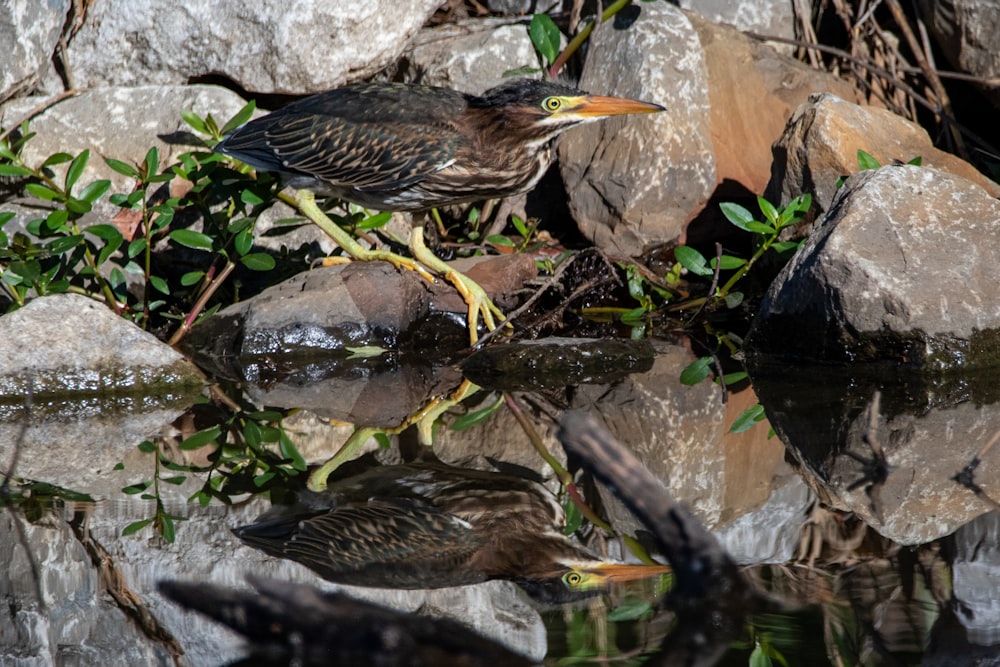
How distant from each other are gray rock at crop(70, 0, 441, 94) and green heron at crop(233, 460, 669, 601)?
11.9 ft

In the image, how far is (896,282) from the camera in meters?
5.03

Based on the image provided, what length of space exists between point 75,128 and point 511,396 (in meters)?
3.32

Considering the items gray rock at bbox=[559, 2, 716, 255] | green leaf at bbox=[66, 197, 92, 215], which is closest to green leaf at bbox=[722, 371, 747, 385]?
gray rock at bbox=[559, 2, 716, 255]

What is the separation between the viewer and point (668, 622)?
2455mm

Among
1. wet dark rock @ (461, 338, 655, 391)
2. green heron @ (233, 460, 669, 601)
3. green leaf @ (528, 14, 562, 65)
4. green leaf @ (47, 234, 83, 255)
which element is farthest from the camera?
green leaf @ (528, 14, 562, 65)

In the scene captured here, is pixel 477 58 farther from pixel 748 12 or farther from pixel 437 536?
pixel 437 536

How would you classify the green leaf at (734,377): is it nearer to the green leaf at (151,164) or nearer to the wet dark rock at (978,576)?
the wet dark rock at (978,576)

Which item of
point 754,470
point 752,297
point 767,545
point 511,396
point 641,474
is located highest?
point 641,474

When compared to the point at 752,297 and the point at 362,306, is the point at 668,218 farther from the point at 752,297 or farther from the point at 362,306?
the point at 362,306

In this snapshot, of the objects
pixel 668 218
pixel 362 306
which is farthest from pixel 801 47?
pixel 362 306

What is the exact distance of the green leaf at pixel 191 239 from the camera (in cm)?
571

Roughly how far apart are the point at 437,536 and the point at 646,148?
3.96 metres

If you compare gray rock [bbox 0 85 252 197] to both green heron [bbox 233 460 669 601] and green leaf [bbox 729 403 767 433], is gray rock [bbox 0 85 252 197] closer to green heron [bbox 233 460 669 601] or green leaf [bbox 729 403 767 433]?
green heron [bbox 233 460 669 601]

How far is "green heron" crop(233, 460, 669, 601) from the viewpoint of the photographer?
2.87m
